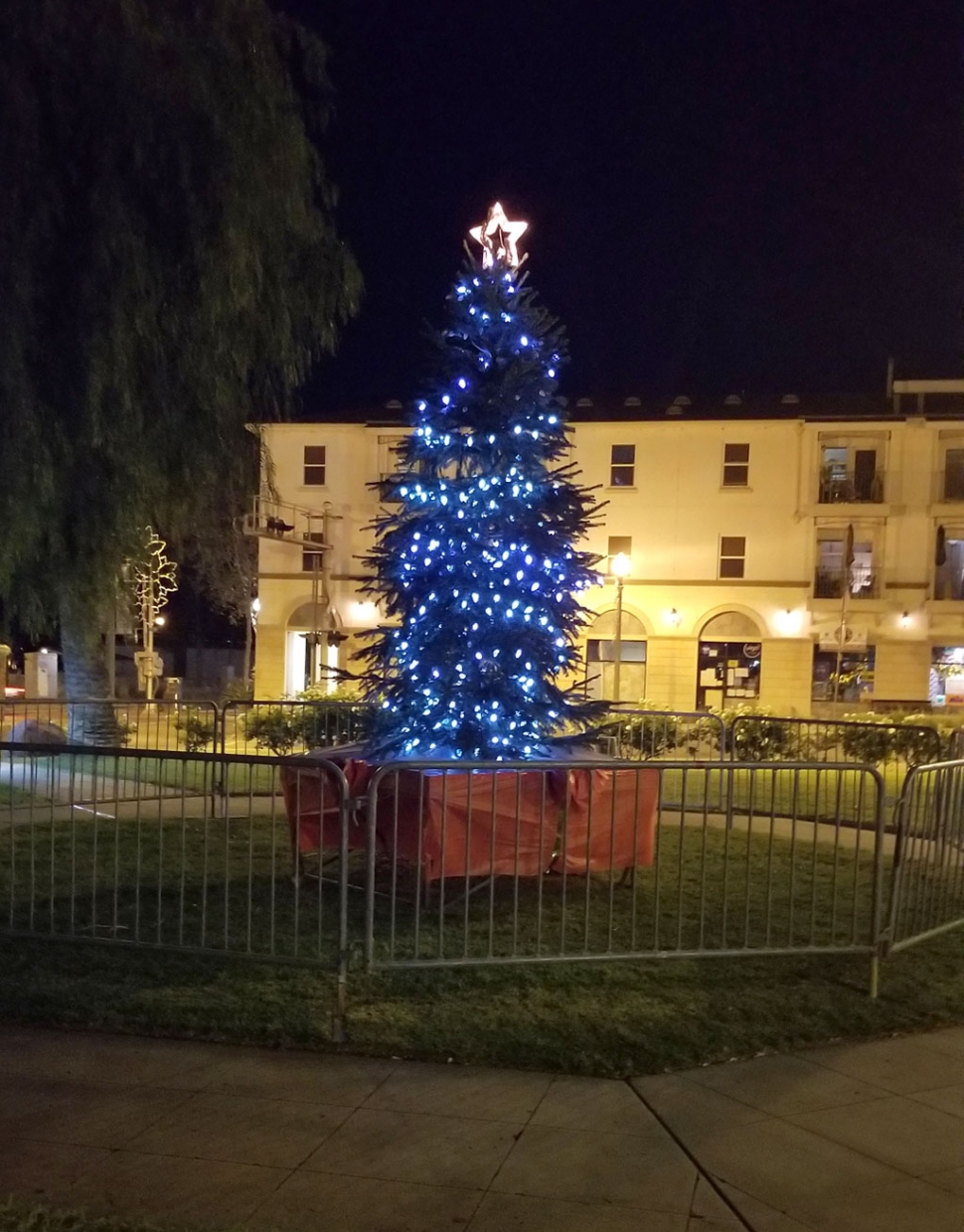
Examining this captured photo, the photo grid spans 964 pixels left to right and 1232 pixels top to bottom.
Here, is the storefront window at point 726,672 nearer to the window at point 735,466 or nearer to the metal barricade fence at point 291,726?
the window at point 735,466

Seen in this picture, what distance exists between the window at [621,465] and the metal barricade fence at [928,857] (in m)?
26.9

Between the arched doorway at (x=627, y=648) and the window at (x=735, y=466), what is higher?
the window at (x=735, y=466)

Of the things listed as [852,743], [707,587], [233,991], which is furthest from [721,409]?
[233,991]

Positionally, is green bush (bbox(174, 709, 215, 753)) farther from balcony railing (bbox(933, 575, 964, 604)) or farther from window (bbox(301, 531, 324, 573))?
balcony railing (bbox(933, 575, 964, 604))

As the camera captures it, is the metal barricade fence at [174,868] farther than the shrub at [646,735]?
No

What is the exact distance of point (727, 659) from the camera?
34375 mm

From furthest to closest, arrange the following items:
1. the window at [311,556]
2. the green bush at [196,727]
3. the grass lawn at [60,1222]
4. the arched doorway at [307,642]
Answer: the window at [311,556]
the arched doorway at [307,642]
the green bush at [196,727]
the grass lawn at [60,1222]

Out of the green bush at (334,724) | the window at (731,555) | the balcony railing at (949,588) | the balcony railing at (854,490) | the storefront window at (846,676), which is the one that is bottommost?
the storefront window at (846,676)

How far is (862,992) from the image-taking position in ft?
21.5

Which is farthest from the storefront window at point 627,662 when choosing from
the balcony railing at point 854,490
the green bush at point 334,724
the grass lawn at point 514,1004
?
the grass lawn at point 514,1004

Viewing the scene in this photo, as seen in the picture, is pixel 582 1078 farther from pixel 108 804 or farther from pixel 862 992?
pixel 108 804

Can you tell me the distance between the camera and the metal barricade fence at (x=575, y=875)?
→ 650 cm

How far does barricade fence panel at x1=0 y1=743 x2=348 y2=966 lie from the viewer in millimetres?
6492

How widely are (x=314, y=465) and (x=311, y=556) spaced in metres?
2.81
